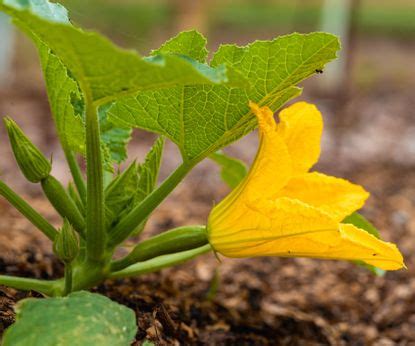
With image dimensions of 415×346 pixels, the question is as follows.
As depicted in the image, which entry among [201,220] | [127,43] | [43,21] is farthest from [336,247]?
[127,43]

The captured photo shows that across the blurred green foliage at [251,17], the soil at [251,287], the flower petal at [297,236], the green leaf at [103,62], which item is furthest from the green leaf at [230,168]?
the blurred green foliage at [251,17]

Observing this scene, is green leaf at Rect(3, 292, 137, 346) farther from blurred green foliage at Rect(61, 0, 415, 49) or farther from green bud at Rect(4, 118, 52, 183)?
blurred green foliage at Rect(61, 0, 415, 49)

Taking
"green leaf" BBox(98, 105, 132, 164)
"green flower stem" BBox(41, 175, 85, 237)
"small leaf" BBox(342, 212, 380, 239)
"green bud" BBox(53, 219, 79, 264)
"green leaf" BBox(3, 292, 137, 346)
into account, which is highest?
"green leaf" BBox(98, 105, 132, 164)

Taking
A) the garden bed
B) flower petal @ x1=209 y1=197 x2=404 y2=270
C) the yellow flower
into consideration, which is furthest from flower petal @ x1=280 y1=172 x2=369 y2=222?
the garden bed

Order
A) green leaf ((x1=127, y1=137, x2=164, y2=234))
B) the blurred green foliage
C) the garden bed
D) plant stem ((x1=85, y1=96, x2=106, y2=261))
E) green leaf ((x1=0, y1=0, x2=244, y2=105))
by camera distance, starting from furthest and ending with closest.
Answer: the blurred green foliage < the garden bed < green leaf ((x1=127, y1=137, x2=164, y2=234)) < plant stem ((x1=85, y1=96, x2=106, y2=261)) < green leaf ((x1=0, y1=0, x2=244, y2=105))

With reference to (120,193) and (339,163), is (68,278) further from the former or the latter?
(339,163)

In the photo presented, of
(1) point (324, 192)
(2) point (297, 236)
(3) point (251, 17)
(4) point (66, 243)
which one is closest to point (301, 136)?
(1) point (324, 192)

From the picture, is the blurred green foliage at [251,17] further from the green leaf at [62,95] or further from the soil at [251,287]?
the green leaf at [62,95]
